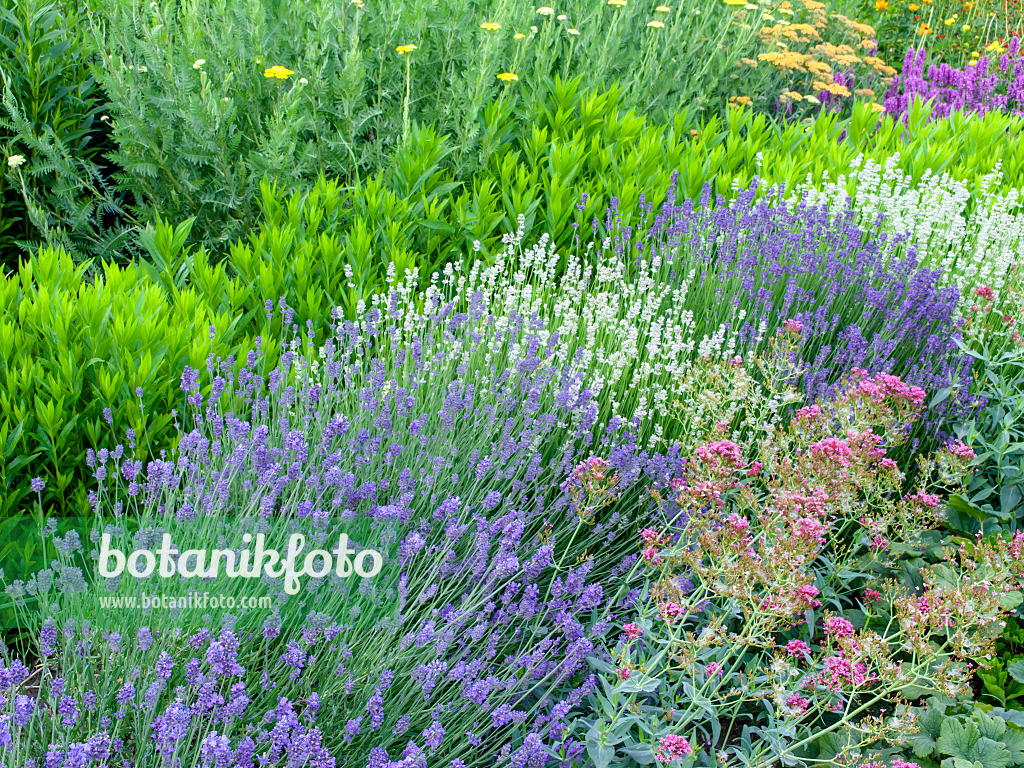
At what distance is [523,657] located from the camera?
1.97 metres

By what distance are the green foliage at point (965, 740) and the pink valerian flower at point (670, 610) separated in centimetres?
79

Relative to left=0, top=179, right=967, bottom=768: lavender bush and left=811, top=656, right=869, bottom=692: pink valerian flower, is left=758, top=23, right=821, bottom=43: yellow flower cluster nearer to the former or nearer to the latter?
left=0, top=179, right=967, bottom=768: lavender bush

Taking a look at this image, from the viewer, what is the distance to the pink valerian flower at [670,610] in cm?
206

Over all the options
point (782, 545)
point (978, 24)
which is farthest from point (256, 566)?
point (978, 24)

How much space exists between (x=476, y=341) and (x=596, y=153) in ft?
7.42

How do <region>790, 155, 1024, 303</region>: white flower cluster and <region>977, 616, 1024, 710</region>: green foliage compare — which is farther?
<region>790, 155, 1024, 303</region>: white flower cluster

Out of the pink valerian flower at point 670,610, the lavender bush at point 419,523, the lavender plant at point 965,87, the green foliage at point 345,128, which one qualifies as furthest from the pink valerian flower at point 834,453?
the lavender plant at point 965,87

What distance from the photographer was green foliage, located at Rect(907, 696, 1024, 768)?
2215mm

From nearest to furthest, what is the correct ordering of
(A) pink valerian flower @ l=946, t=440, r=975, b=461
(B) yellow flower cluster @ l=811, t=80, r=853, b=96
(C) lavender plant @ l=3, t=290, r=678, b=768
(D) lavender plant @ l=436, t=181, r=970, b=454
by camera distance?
(C) lavender plant @ l=3, t=290, r=678, b=768, (A) pink valerian flower @ l=946, t=440, r=975, b=461, (D) lavender plant @ l=436, t=181, r=970, b=454, (B) yellow flower cluster @ l=811, t=80, r=853, b=96

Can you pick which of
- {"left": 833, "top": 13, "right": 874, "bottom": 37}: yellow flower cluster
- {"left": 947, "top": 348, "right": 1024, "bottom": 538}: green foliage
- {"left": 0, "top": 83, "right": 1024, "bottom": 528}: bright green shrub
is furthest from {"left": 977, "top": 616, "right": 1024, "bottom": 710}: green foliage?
{"left": 833, "top": 13, "right": 874, "bottom": 37}: yellow flower cluster

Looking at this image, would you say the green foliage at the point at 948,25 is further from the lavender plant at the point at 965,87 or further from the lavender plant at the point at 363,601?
the lavender plant at the point at 363,601

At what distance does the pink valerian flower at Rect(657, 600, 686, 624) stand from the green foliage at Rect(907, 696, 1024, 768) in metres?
0.79

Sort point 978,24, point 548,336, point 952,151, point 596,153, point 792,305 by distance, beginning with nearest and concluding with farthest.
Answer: point 548,336 → point 792,305 → point 596,153 → point 952,151 → point 978,24

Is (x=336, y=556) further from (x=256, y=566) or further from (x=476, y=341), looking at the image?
(x=476, y=341)
